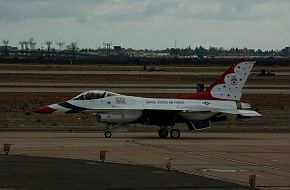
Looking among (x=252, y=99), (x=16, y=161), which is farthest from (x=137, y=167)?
(x=252, y=99)

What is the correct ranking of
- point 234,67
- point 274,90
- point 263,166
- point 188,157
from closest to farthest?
point 263,166, point 188,157, point 234,67, point 274,90

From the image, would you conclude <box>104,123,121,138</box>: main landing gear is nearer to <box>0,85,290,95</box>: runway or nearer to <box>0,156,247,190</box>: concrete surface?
<box>0,156,247,190</box>: concrete surface

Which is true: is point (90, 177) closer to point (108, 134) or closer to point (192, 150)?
point (192, 150)

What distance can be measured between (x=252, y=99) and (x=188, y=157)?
121 feet

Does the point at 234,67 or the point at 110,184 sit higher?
the point at 234,67

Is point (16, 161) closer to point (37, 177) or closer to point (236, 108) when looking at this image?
→ point (37, 177)

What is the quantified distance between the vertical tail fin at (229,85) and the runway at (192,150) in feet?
7.17

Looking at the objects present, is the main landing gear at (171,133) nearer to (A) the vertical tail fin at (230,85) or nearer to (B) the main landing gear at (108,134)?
(B) the main landing gear at (108,134)

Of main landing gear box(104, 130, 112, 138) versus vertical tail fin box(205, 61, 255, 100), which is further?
vertical tail fin box(205, 61, 255, 100)

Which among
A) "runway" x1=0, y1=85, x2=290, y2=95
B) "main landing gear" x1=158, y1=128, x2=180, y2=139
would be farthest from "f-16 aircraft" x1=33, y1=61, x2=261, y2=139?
"runway" x1=0, y1=85, x2=290, y2=95

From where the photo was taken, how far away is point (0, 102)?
5875cm

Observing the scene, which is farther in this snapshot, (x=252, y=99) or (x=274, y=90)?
(x=274, y=90)

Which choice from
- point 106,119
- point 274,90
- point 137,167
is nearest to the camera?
point 137,167

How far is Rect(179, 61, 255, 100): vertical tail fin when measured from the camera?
40781mm
